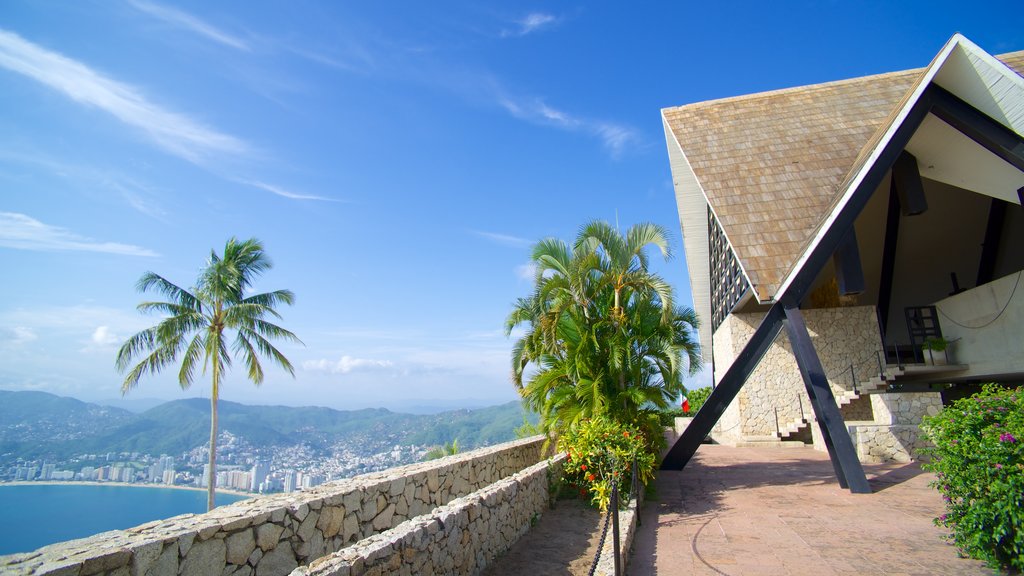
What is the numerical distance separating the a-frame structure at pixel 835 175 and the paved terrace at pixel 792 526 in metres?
0.84

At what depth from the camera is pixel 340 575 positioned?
3.12 metres

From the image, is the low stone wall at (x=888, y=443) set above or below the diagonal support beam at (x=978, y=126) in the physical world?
below

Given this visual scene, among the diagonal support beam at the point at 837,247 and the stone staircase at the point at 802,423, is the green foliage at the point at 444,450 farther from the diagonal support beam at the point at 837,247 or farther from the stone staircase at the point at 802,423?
the diagonal support beam at the point at 837,247

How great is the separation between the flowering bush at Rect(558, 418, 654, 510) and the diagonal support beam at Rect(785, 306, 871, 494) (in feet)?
10.9

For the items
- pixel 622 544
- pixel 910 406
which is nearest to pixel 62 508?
pixel 622 544

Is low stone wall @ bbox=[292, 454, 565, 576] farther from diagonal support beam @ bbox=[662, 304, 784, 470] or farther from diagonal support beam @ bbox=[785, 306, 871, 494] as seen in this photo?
diagonal support beam @ bbox=[785, 306, 871, 494]

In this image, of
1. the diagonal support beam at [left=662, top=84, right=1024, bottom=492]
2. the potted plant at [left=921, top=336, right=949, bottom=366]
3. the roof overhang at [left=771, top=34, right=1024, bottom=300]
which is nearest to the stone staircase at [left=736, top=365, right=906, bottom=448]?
the potted plant at [left=921, top=336, right=949, bottom=366]

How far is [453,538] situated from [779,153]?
43.8ft

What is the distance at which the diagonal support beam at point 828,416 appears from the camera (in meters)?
8.56

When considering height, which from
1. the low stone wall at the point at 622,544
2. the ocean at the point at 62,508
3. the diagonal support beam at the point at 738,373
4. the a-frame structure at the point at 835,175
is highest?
the a-frame structure at the point at 835,175

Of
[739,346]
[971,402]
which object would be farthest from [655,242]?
[739,346]

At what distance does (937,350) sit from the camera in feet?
43.1

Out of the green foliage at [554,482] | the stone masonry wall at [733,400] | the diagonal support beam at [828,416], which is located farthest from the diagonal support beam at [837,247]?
the stone masonry wall at [733,400]

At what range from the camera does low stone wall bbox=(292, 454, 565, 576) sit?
3.41 metres
